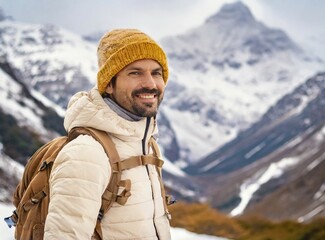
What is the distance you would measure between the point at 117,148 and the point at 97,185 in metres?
0.46

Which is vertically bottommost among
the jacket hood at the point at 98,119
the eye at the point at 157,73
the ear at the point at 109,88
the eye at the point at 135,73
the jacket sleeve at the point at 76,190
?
the jacket sleeve at the point at 76,190

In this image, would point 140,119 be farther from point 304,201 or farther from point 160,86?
point 304,201

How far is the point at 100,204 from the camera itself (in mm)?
4320

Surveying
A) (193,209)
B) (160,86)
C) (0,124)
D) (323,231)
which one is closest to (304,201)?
(0,124)

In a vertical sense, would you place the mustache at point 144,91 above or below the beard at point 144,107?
above

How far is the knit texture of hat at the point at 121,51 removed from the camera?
4.76 metres

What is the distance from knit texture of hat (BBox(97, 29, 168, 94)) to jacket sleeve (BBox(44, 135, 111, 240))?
69 centimetres

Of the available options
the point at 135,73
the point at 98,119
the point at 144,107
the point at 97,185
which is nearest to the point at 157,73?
the point at 135,73

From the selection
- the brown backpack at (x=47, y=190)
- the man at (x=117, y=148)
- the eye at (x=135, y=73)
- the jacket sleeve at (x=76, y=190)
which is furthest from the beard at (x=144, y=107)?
the jacket sleeve at (x=76, y=190)

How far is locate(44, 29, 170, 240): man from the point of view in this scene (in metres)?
4.20

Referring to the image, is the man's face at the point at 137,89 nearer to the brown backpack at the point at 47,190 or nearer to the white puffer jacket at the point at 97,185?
the white puffer jacket at the point at 97,185

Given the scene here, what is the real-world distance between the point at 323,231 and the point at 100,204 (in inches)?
860

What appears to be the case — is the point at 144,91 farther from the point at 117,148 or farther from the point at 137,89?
the point at 117,148

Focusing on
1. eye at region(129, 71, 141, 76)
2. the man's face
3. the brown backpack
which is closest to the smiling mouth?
the man's face
